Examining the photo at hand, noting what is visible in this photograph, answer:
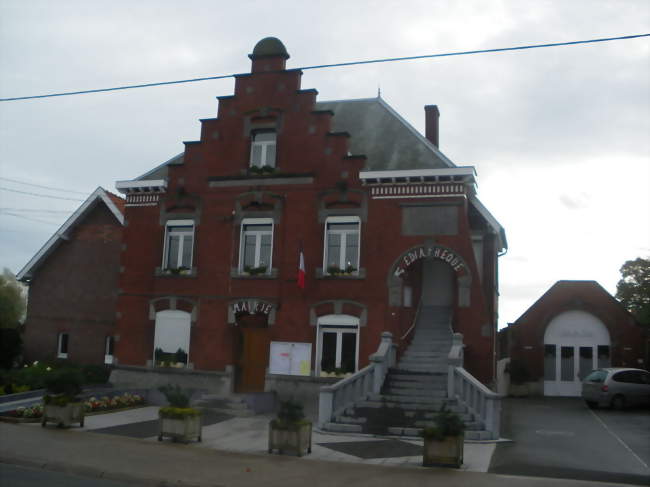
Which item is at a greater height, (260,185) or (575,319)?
Result: (260,185)

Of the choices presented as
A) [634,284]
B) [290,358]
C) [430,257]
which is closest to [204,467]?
[290,358]

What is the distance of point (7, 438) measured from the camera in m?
15.2

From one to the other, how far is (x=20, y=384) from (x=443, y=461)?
15647 mm

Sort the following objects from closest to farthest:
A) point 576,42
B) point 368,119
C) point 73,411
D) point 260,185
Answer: point 576,42
point 73,411
point 260,185
point 368,119

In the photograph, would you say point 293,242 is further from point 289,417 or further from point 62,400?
point 289,417

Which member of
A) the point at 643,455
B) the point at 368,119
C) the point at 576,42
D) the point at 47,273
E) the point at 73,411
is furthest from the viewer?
the point at 47,273

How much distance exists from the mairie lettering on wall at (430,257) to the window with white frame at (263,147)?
614 centimetres

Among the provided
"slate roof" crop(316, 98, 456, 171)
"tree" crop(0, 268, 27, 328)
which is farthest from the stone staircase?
"tree" crop(0, 268, 27, 328)

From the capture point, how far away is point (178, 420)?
51.6 feet

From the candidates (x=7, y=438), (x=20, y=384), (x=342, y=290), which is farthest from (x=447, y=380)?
(x=20, y=384)

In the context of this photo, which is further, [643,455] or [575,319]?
[575,319]

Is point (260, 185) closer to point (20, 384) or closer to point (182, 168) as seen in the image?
point (182, 168)

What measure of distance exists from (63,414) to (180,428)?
3392mm

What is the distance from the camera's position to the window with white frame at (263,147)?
80.9 feet
